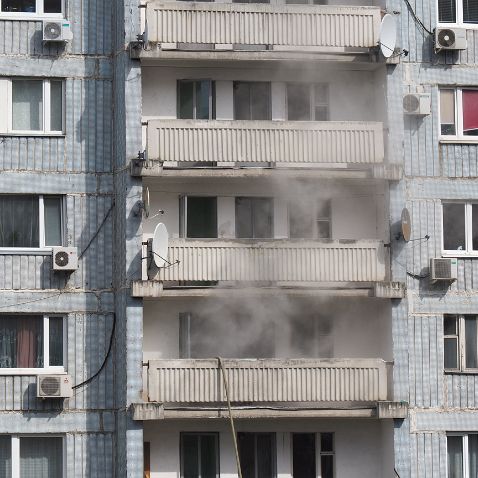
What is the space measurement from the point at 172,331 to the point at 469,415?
673 cm

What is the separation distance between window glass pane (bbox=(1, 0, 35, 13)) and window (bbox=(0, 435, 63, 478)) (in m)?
9.38

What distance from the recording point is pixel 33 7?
40.9m

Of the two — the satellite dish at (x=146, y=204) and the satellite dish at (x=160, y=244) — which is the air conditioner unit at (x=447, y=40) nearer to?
the satellite dish at (x=146, y=204)

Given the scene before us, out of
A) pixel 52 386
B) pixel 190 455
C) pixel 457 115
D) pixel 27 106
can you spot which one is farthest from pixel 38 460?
pixel 457 115

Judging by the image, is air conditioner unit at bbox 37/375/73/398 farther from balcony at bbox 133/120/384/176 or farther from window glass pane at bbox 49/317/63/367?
balcony at bbox 133/120/384/176

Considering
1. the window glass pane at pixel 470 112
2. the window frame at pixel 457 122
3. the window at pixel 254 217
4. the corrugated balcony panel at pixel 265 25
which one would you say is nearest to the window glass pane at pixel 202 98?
the corrugated balcony panel at pixel 265 25

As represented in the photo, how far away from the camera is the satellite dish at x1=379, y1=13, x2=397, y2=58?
40.0m

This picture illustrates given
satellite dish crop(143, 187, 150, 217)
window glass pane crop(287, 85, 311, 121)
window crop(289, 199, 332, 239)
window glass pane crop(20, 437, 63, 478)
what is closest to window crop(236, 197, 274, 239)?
window crop(289, 199, 332, 239)

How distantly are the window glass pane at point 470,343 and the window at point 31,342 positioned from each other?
29.0 ft

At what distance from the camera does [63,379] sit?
39.1 meters

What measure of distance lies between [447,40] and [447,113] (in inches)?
64.6

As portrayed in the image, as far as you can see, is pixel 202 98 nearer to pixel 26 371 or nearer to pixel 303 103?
pixel 303 103

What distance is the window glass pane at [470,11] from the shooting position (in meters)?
41.9

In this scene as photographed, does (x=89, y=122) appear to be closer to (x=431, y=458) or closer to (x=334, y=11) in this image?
(x=334, y=11)
